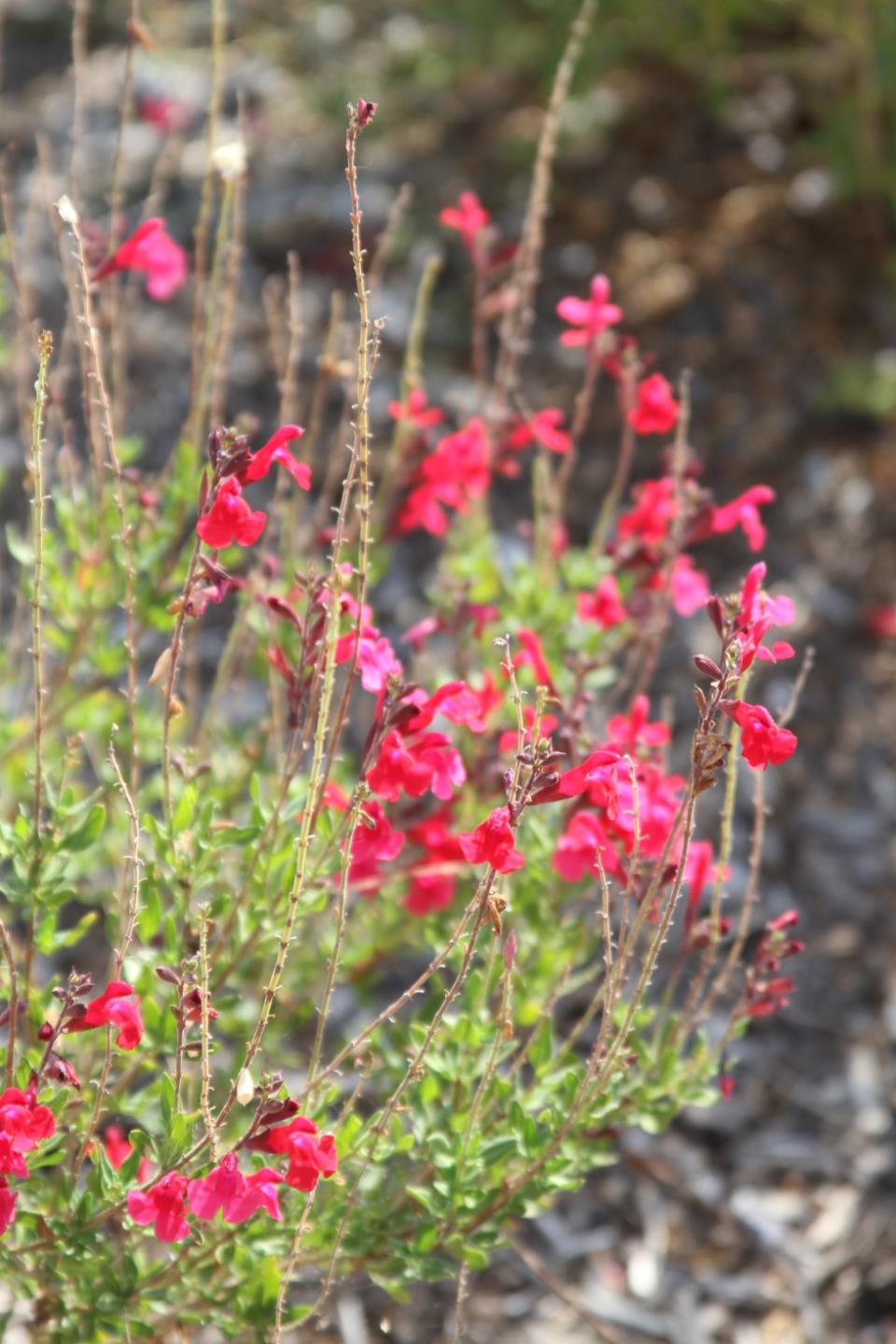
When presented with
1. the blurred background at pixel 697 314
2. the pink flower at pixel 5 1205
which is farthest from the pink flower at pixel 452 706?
the blurred background at pixel 697 314

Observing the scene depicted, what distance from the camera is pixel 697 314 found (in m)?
5.48

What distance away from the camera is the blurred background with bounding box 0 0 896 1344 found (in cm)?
300

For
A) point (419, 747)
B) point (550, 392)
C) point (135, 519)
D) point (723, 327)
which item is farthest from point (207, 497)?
point (723, 327)

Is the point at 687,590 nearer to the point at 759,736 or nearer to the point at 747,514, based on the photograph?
the point at 747,514

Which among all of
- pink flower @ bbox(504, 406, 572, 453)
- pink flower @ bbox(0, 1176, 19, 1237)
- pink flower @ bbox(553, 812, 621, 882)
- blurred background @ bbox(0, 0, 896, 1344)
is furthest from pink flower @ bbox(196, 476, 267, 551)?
blurred background @ bbox(0, 0, 896, 1344)

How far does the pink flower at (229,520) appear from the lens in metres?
1.73

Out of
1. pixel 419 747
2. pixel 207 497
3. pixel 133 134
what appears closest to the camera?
pixel 207 497

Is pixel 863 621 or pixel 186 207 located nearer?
pixel 863 621

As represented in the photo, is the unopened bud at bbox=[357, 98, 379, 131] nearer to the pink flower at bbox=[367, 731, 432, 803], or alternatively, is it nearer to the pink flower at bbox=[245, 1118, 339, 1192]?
the pink flower at bbox=[367, 731, 432, 803]

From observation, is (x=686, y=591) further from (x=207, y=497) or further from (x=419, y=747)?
(x=207, y=497)

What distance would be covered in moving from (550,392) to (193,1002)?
146 inches

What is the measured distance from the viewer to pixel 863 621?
14.9 feet

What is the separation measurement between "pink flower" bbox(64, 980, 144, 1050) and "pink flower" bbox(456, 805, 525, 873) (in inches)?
16.5

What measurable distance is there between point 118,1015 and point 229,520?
1.87 feet
